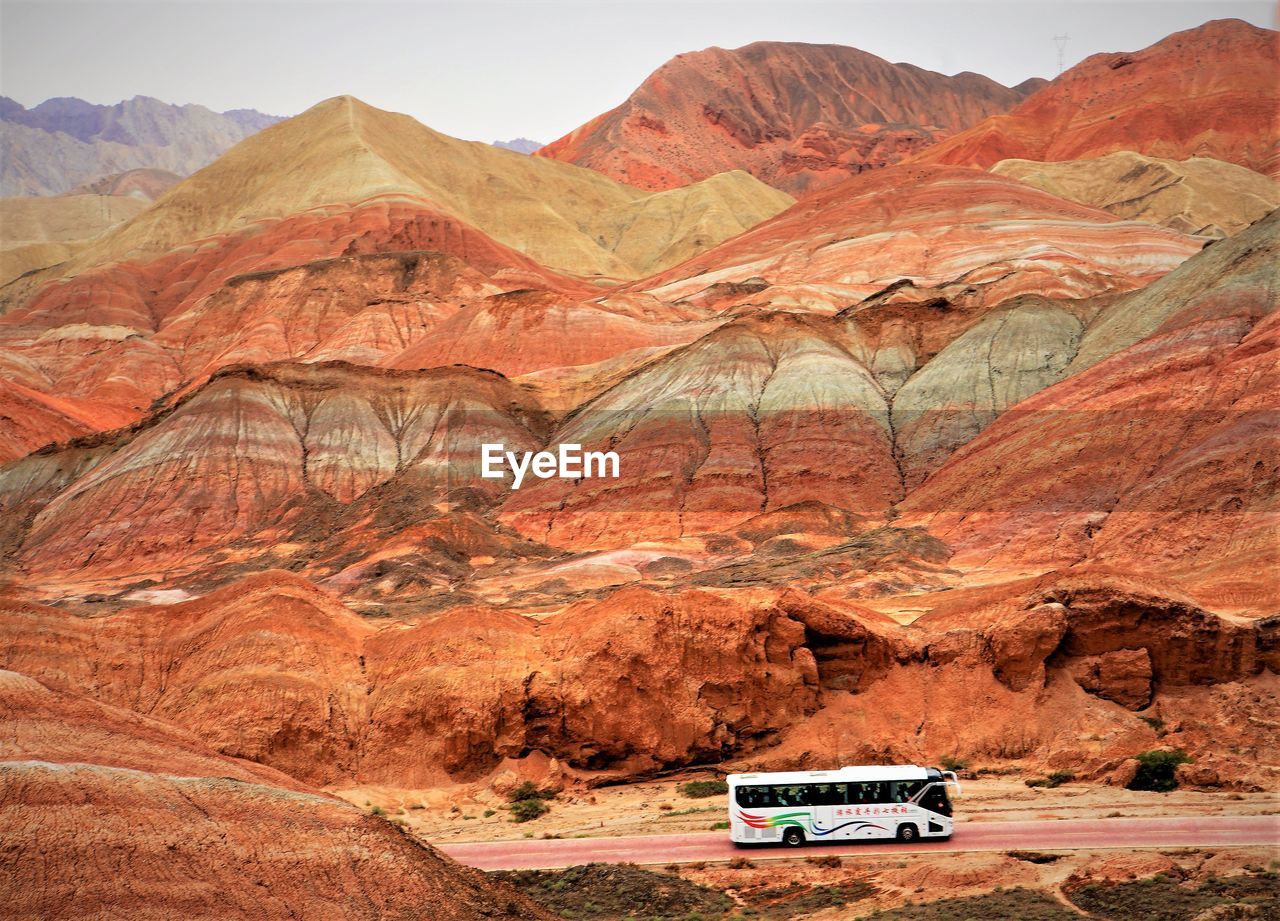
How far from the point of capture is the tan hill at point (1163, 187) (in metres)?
147

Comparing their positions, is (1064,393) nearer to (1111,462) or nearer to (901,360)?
(1111,462)

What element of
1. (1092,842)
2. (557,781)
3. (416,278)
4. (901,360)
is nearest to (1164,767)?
(1092,842)

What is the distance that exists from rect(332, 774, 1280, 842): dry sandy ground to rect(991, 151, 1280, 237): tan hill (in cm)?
12061

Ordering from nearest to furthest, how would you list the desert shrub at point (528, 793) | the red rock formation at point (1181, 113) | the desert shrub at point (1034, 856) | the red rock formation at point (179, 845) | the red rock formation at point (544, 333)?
the red rock formation at point (179, 845)
the desert shrub at point (1034, 856)
the desert shrub at point (528, 793)
the red rock formation at point (544, 333)
the red rock formation at point (1181, 113)

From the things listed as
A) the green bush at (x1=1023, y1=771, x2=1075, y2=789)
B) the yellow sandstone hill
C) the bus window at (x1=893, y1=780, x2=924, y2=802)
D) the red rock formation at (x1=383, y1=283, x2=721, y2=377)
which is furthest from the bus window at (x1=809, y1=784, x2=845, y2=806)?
the yellow sandstone hill

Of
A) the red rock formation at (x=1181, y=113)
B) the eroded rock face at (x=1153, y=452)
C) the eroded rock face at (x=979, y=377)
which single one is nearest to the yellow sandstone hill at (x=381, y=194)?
the red rock formation at (x=1181, y=113)

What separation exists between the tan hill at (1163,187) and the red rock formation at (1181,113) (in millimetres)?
14771

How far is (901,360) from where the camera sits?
86.4 m

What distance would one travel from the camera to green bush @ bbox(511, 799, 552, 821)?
104ft

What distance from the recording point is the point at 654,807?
105 ft

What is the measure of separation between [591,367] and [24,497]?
134ft

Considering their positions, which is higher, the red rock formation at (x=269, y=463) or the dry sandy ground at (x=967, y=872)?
the red rock formation at (x=269, y=463)

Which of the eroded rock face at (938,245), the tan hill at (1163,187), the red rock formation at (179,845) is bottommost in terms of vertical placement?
the red rock formation at (179,845)

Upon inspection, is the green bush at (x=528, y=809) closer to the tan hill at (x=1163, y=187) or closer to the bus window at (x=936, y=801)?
the bus window at (x=936, y=801)
